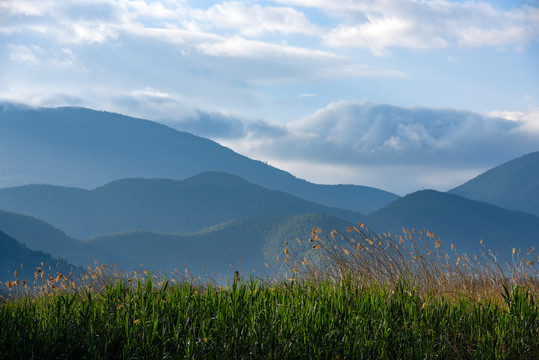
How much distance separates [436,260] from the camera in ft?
25.6

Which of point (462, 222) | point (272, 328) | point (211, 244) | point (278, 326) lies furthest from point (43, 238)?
point (272, 328)

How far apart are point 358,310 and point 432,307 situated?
30.8 inches

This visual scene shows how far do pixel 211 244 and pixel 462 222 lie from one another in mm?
85030

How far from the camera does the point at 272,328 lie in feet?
17.0

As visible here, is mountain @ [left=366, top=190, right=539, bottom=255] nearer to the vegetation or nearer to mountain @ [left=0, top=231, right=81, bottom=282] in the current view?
mountain @ [left=0, top=231, right=81, bottom=282]

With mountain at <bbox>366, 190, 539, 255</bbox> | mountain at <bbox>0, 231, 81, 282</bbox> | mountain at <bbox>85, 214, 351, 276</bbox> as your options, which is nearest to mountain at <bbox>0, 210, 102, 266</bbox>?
mountain at <bbox>85, 214, 351, 276</bbox>

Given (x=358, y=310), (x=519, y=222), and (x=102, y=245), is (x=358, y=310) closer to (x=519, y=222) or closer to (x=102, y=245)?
(x=102, y=245)

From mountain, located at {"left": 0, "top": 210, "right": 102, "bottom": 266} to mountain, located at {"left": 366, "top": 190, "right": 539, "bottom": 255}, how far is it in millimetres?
85726

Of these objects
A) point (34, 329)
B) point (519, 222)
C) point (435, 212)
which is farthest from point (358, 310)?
point (519, 222)

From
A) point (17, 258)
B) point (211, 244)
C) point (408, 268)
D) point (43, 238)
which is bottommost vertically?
point (17, 258)

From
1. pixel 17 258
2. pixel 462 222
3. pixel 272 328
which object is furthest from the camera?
pixel 462 222

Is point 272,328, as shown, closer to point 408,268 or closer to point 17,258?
point 408,268

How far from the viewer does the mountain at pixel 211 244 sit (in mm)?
141875

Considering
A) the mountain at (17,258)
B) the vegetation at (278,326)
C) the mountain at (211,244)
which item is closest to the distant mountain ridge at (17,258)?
the mountain at (17,258)
